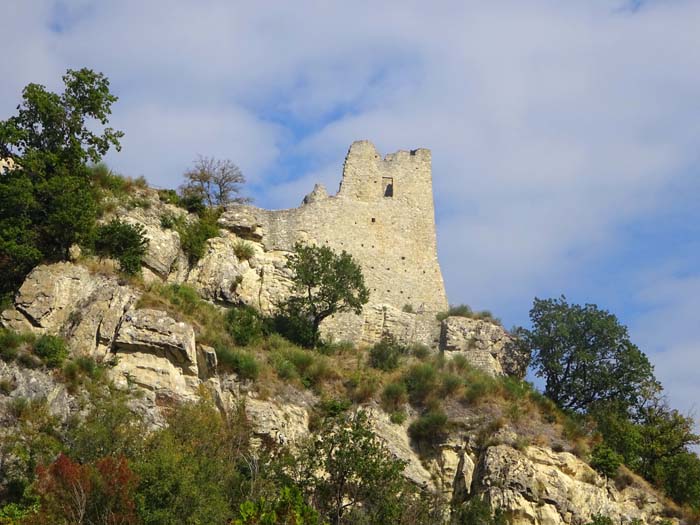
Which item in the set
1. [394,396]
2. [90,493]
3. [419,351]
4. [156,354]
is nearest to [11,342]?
[156,354]

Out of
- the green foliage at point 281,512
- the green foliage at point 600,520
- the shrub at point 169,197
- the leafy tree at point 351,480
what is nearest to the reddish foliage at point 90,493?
the green foliage at point 281,512

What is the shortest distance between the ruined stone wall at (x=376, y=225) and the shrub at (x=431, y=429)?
22.6 ft

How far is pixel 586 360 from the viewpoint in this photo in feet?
122

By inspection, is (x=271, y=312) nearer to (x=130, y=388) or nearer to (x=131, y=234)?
(x=131, y=234)

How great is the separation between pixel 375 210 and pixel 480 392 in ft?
30.9

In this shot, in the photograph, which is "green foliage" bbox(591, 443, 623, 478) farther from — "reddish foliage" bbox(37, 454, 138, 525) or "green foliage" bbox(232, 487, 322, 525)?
"reddish foliage" bbox(37, 454, 138, 525)

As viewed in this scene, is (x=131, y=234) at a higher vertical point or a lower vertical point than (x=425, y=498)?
higher

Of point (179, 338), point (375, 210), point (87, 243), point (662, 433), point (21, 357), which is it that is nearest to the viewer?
point (21, 357)

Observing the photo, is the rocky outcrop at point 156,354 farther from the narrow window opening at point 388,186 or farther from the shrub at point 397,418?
the narrow window opening at point 388,186

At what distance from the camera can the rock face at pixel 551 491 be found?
3064cm

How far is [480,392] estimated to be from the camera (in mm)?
34281

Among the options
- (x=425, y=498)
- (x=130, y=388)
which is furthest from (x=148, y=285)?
(x=425, y=498)

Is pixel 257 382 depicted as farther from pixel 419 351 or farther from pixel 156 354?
pixel 419 351

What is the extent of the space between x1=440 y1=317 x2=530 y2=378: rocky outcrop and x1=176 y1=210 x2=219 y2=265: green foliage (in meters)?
8.54
